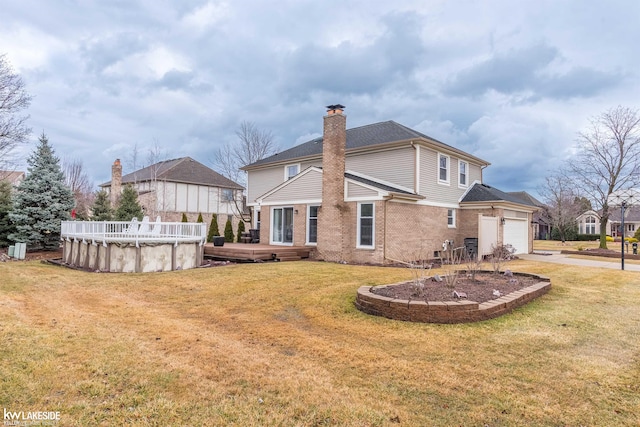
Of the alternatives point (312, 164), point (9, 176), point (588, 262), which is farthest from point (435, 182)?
point (9, 176)

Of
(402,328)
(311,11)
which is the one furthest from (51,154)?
(402,328)

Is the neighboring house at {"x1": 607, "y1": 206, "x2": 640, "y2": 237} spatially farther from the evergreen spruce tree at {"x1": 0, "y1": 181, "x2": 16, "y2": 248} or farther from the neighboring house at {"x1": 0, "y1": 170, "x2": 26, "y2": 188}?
the neighboring house at {"x1": 0, "y1": 170, "x2": 26, "y2": 188}

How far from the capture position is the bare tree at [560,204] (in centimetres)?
3769

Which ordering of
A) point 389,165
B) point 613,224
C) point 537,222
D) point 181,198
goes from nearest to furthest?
point 389,165, point 181,198, point 537,222, point 613,224

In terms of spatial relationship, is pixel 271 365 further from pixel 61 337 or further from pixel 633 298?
pixel 633 298

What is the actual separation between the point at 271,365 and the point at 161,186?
3160cm

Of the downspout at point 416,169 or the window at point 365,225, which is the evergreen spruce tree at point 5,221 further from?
the downspout at point 416,169

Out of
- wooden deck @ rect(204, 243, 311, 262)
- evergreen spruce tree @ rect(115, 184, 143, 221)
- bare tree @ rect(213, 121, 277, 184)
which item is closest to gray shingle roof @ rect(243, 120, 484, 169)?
wooden deck @ rect(204, 243, 311, 262)

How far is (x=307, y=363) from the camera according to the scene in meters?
4.27

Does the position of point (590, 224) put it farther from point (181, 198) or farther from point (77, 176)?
point (77, 176)

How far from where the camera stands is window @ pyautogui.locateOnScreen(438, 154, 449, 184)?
696 inches

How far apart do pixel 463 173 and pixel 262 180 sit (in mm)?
12266

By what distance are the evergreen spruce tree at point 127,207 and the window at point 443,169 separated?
1837cm

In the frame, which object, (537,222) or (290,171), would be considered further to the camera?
(537,222)
